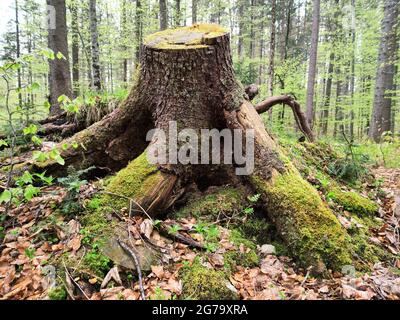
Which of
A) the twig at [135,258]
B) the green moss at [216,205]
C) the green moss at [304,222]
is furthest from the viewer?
the green moss at [216,205]

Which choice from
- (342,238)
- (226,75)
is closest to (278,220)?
(342,238)

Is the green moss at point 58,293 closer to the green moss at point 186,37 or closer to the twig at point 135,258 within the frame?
the twig at point 135,258

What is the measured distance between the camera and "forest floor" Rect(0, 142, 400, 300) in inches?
91.0

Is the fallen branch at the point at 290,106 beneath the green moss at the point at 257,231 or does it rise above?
above

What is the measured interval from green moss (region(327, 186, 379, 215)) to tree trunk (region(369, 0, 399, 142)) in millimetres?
6711

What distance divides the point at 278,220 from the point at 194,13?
68.3 ft

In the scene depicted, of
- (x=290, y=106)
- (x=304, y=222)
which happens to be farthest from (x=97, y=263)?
(x=290, y=106)

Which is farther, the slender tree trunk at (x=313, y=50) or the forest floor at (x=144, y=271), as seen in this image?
the slender tree trunk at (x=313, y=50)

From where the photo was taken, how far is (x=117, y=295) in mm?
2252

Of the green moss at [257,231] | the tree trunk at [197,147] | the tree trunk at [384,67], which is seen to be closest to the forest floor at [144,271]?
the green moss at [257,231]

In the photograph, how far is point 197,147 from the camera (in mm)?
3709

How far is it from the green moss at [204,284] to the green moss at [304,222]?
0.99 metres

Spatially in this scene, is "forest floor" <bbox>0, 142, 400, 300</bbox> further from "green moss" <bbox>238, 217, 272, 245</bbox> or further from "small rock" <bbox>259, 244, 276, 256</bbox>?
"green moss" <bbox>238, 217, 272, 245</bbox>

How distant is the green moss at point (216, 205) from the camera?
135 inches
